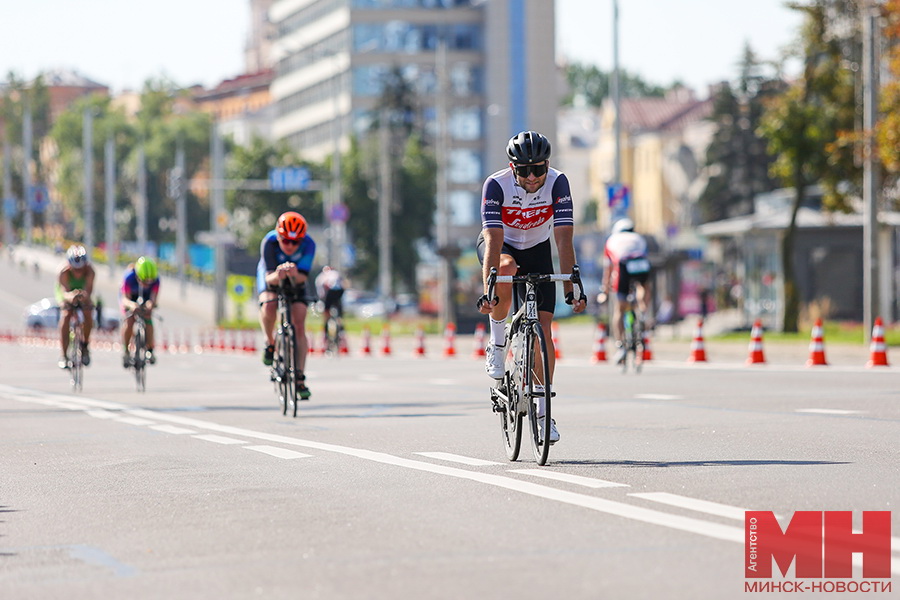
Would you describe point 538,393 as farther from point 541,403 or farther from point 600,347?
point 600,347

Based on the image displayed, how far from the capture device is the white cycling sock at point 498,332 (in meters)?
11.0

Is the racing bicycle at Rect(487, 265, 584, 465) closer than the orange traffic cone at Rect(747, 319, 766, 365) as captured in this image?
Yes

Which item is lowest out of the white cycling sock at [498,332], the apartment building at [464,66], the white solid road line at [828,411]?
the white solid road line at [828,411]

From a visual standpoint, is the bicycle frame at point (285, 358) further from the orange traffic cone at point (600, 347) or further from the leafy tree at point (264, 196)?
the leafy tree at point (264, 196)

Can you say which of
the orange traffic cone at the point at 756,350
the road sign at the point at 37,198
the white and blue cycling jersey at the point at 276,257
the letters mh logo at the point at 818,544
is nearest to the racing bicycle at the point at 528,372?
the letters mh logo at the point at 818,544

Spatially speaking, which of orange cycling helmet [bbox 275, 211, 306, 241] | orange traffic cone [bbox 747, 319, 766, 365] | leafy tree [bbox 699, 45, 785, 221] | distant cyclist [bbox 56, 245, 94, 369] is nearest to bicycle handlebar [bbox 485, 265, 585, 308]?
orange cycling helmet [bbox 275, 211, 306, 241]

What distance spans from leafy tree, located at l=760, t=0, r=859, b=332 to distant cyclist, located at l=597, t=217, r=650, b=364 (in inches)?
659

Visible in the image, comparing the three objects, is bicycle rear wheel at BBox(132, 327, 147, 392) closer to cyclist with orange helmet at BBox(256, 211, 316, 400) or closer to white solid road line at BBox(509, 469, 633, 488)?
cyclist with orange helmet at BBox(256, 211, 316, 400)

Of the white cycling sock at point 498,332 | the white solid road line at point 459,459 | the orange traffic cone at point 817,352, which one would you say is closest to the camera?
the white solid road line at point 459,459

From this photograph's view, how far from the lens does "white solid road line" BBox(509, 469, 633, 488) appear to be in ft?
30.4

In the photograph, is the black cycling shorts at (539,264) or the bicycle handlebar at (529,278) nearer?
the bicycle handlebar at (529,278)

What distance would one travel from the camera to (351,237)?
93.9 meters

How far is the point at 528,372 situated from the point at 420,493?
1475 millimetres

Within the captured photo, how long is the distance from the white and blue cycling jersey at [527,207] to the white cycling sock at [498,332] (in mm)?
478
